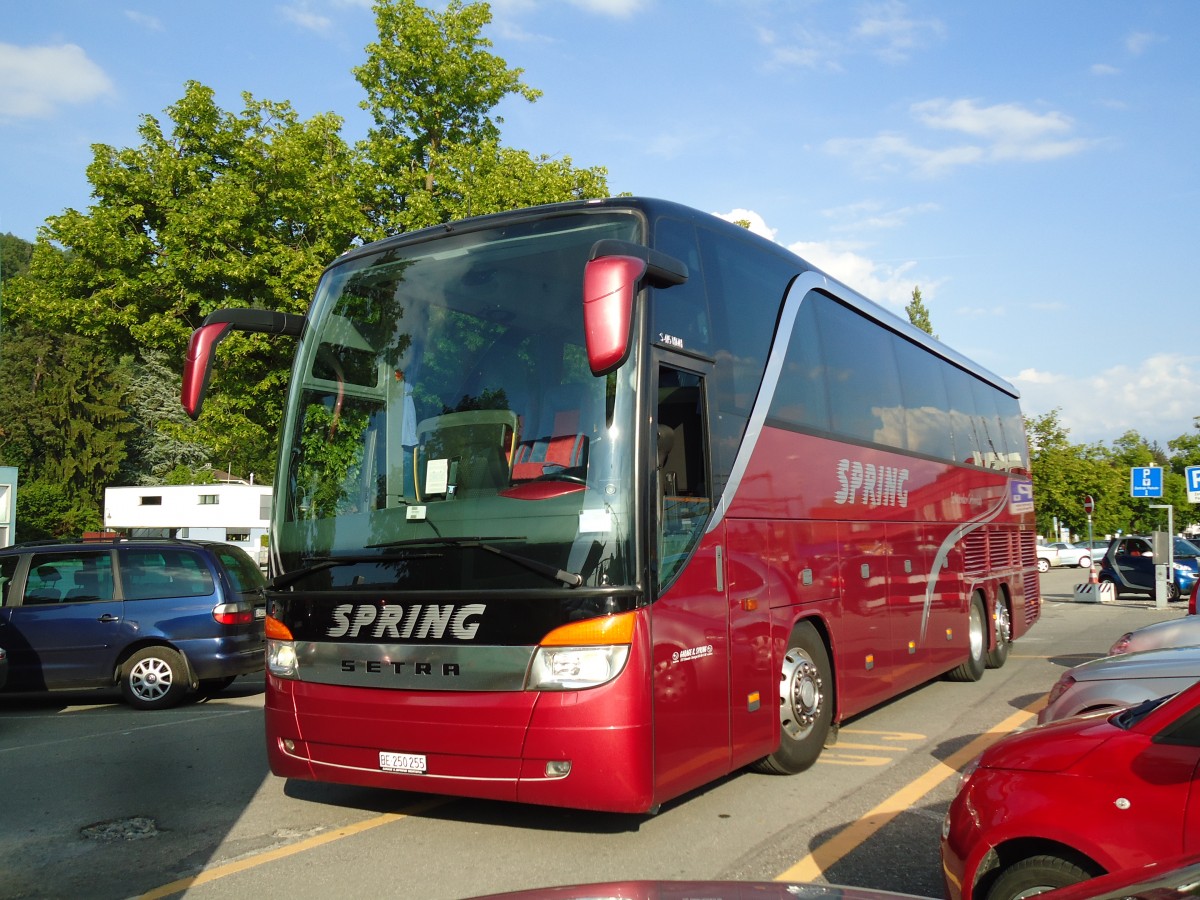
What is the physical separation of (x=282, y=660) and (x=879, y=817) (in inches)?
140

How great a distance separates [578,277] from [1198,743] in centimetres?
382

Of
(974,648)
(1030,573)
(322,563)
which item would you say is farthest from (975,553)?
(322,563)

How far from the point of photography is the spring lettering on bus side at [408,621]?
5.61m

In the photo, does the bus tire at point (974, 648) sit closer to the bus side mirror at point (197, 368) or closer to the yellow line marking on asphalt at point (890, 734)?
the yellow line marking on asphalt at point (890, 734)

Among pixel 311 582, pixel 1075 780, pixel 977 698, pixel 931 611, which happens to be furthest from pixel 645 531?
pixel 977 698

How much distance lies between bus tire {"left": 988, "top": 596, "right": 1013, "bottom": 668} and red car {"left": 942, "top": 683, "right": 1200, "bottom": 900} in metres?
9.53

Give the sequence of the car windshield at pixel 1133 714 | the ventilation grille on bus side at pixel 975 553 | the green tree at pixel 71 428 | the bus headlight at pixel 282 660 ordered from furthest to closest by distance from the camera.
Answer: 1. the green tree at pixel 71 428
2. the ventilation grille on bus side at pixel 975 553
3. the bus headlight at pixel 282 660
4. the car windshield at pixel 1133 714

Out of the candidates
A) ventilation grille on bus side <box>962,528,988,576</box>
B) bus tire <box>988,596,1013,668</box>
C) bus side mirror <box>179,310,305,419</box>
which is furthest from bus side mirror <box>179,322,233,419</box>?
bus tire <box>988,596,1013,668</box>

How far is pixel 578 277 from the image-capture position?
6090 millimetres

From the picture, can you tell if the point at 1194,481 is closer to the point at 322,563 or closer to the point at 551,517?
the point at 551,517

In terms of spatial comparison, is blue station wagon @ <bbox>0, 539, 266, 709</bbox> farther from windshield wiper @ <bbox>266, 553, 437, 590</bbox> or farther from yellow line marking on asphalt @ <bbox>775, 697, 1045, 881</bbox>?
yellow line marking on asphalt @ <bbox>775, 697, 1045, 881</bbox>

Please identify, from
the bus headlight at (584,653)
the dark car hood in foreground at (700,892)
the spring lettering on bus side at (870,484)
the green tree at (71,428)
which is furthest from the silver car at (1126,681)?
the green tree at (71,428)

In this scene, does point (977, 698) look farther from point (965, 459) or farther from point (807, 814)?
point (807, 814)

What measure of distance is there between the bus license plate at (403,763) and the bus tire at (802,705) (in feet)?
8.25
